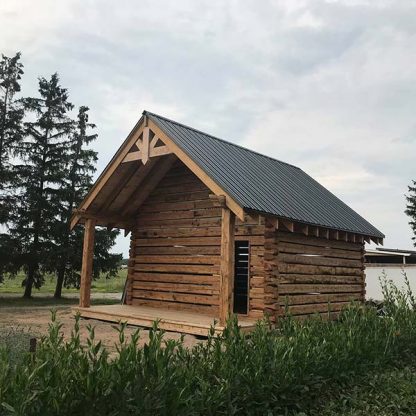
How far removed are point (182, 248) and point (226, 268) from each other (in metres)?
4.23

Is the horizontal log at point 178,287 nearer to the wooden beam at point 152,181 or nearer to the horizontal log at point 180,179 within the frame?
the wooden beam at point 152,181

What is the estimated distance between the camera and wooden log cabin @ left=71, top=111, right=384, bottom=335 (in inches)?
465

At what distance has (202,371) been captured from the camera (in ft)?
16.7

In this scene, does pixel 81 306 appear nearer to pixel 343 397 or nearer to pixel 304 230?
pixel 304 230

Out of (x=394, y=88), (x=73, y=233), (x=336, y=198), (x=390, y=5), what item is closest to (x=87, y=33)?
(x=390, y=5)

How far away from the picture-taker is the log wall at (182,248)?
13403 millimetres

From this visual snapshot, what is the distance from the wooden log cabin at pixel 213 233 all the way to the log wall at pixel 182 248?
33 millimetres

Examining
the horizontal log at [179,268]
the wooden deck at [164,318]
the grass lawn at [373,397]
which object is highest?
the horizontal log at [179,268]

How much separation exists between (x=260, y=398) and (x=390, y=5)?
942cm

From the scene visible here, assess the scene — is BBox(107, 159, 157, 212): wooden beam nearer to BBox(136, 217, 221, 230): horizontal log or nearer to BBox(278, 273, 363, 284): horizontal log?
BBox(136, 217, 221, 230): horizontal log

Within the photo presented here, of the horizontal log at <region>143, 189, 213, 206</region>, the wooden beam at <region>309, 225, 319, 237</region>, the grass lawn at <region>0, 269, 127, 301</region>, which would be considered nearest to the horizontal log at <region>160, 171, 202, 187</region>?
the horizontal log at <region>143, 189, 213, 206</region>

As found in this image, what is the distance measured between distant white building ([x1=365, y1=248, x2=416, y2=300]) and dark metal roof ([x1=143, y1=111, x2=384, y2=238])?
9.07 meters

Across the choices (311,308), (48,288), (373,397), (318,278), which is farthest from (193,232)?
(48,288)

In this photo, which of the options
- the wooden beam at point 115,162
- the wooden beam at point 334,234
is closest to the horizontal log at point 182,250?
the wooden beam at point 115,162
